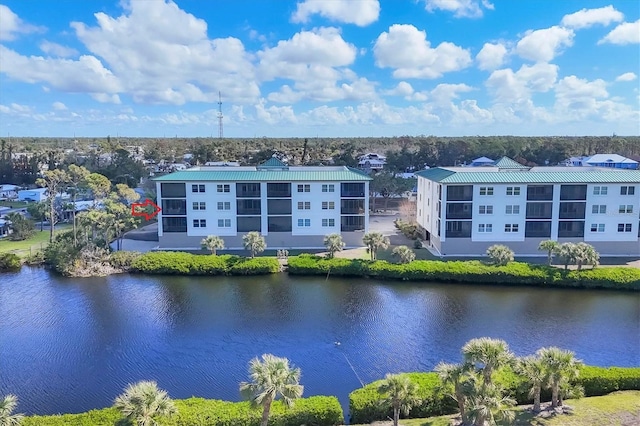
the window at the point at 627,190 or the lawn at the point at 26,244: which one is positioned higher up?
the window at the point at 627,190

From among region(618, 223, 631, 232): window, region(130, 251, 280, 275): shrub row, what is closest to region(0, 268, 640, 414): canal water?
region(130, 251, 280, 275): shrub row

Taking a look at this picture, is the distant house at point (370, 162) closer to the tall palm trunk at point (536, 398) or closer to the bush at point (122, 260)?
the bush at point (122, 260)

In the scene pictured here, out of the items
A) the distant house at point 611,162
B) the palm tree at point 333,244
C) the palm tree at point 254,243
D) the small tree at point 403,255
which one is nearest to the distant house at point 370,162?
the distant house at point 611,162

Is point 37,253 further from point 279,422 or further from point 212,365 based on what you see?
point 279,422

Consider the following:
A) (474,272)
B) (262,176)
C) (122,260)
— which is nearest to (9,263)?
(122,260)

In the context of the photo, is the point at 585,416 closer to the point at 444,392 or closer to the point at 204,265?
the point at 444,392
